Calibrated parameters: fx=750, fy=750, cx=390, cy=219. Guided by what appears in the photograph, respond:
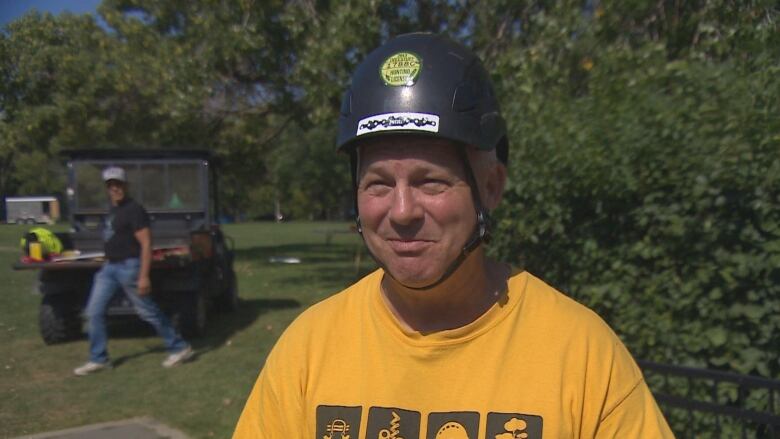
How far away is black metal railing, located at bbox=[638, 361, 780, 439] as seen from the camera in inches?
114

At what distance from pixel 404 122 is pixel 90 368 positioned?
22.1ft

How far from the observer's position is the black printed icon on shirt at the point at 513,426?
1450mm

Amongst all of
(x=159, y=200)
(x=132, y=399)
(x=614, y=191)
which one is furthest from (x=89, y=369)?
(x=614, y=191)

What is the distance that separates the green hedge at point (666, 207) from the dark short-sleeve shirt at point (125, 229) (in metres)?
3.90

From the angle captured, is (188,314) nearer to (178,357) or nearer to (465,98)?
(178,357)

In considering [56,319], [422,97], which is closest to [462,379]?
[422,97]

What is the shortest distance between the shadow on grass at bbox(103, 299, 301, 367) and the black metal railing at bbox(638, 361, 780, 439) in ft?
18.3

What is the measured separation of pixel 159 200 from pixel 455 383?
377 inches

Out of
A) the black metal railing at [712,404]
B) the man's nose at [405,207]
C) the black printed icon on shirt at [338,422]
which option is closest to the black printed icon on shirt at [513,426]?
the black printed icon on shirt at [338,422]

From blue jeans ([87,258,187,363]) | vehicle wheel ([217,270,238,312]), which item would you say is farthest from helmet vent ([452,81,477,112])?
vehicle wheel ([217,270,238,312])

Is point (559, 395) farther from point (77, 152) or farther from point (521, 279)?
point (77, 152)

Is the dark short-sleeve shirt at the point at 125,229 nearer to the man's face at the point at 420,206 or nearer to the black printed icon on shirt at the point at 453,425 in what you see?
the man's face at the point at 420,206

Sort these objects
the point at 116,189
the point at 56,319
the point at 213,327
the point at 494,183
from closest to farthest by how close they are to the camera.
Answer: the point at 494,183 → the point at 116,189 → the point at 56,319 → the point at 213,327

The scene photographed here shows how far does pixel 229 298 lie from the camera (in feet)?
37.2
